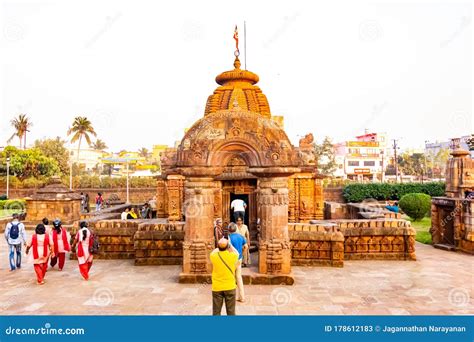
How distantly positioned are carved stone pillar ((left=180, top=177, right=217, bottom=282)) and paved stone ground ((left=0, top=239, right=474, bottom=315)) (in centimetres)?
50

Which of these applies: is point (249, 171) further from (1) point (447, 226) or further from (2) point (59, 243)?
(1) point (447, 226)

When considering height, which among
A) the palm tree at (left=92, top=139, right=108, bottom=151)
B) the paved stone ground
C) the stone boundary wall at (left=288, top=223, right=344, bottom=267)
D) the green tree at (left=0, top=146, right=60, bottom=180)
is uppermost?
the palm tree at (left=92, top=139, right=108, bottom=151)

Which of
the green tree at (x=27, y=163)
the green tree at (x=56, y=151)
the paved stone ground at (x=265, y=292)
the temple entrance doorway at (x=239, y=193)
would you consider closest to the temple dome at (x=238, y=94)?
the temple entrance doorway at (x=239, y=193)

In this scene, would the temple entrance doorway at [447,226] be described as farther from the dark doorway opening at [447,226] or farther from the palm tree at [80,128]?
the palm tree at [80,128]

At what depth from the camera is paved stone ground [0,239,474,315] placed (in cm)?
614

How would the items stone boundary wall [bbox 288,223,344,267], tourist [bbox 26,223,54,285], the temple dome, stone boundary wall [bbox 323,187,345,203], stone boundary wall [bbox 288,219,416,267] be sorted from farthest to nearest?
stone boundary wall [bbox 323,187,345,203], the temple dome, stone boundary wall [bbox 288,219,416,267], stone boundary wall [bbox 288,223,344,267], tourist [bbox 26,223,54,285]

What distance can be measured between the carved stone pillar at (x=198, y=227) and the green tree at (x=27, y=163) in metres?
39.2

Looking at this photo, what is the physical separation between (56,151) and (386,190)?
4331 cm

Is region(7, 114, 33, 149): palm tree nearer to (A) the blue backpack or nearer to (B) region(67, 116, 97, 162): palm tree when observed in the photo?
(B) region(67, 116, 97, 162): palm tree

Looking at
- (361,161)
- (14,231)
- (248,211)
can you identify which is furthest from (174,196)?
(361,161)

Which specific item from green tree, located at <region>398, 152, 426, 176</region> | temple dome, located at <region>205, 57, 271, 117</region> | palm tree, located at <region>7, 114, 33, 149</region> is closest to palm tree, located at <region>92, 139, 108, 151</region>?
palm tree, located at <region>7, 114, 33, 149</region>

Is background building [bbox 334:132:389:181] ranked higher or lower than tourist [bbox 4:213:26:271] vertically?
higher

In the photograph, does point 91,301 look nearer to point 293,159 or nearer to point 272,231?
point 272,231

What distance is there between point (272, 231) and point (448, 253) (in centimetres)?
717
